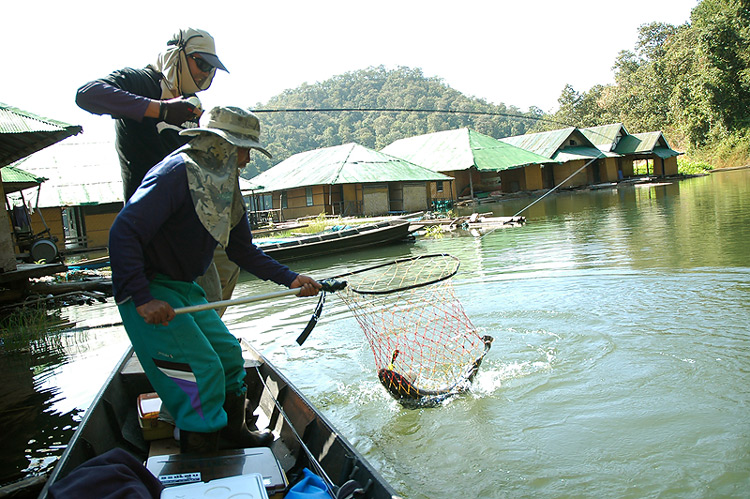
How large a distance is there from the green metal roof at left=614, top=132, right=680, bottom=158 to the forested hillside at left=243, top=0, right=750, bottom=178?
671 centimetres

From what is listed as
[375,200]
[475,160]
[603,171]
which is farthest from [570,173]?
[375,200]

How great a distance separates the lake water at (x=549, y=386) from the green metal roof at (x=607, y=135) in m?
36.6

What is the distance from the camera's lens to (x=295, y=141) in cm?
8238

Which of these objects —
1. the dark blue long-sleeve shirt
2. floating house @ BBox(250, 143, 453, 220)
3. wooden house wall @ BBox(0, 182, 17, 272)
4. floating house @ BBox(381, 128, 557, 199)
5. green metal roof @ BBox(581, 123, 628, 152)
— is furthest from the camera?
green metal roof @ BBox(581, 123, 628, 152)

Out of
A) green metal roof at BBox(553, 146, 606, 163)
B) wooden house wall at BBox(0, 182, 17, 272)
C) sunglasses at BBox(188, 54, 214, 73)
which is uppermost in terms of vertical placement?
green metal roof at BBox(553, 146, 606, 163)

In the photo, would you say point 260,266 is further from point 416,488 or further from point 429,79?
point 429,79

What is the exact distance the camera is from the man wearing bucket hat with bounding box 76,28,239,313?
3.25 meters

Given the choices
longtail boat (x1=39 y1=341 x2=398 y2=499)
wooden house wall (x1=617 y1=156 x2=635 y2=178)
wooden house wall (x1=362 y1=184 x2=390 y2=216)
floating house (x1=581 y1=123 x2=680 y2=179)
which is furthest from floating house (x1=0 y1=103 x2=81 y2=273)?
wooden house wall (x1=617 y1=156 x2=635 y2=178)

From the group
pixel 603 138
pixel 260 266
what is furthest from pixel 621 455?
pixel 603 138

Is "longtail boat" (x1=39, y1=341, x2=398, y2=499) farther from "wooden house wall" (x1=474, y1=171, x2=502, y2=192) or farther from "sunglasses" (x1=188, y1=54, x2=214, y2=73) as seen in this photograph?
"wooden house wall" (x1=474, y1=171, x2=502, y2=192)

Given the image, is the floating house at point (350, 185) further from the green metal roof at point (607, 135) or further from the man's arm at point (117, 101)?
the man's arm at point (117, 101)

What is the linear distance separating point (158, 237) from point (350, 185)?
2790cm

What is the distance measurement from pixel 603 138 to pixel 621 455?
4592cm

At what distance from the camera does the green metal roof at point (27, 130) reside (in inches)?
325
